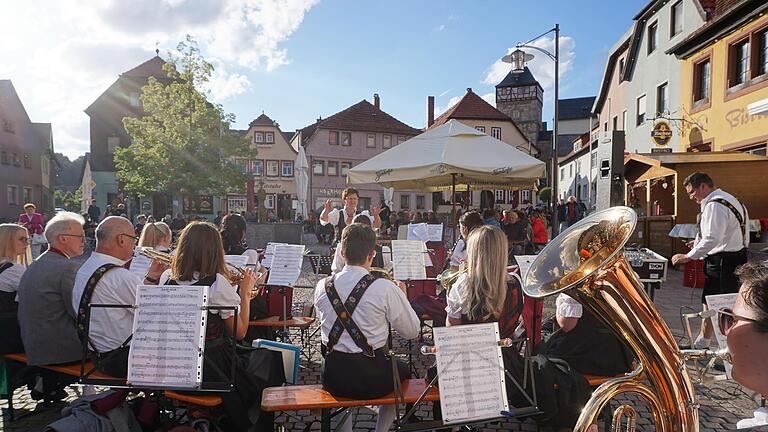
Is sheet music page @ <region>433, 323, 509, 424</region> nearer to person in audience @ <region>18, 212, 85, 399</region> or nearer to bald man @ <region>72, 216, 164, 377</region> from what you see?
bald man @ <region>72, 216, 164, 377</region>

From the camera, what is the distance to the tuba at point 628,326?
4.94 feet

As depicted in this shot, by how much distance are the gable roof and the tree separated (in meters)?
53.3

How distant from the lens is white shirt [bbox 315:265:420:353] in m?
2.73

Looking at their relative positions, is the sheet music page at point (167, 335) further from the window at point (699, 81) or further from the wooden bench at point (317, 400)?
the window at point (699, 81)

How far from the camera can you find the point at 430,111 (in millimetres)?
48094

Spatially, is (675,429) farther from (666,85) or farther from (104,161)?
(104,161)

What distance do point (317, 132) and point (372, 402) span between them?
37.7 m

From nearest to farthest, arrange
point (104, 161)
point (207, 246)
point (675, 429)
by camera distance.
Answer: point (675, 429) → point (207, 246) → point (104, 161)

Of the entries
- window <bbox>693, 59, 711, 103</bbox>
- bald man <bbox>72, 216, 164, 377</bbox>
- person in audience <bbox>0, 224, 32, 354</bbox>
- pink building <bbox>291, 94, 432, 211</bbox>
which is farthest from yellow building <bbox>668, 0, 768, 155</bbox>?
pink building <bbox>291, 94, 432, 211</bbox>

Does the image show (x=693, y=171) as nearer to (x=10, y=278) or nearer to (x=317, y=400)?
(x=317, y=400)

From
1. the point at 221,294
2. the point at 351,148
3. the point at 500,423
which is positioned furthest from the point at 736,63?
the point at 351,148

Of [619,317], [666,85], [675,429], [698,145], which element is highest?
[666,85]

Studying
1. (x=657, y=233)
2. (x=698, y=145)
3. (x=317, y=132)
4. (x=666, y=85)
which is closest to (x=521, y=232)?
(x=657, y=233)

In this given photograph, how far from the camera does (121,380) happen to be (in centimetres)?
274
